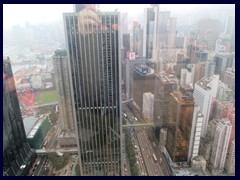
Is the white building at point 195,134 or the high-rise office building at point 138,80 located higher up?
the high-rise office building at point 138,80

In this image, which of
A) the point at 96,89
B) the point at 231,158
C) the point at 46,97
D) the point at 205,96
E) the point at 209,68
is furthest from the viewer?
the point at 209,68

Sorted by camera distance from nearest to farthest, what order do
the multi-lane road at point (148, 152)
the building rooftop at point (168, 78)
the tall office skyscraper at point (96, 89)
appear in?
1. the tall office skyscraper at point (96, 89)
2. the multi-lane road at point (148, 152)
3. the building rooftop at point (168, 78)

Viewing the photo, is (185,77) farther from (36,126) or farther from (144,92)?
(36,126)

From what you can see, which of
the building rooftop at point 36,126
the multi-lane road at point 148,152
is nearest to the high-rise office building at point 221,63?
the multi-lane road at point 148,152

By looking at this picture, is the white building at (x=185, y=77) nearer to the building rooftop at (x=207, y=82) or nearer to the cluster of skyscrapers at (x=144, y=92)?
the cluster of skyscrapers at (x=144, y=92)

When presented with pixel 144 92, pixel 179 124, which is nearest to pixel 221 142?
pixel 179 124

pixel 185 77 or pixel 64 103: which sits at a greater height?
pixel 185 77

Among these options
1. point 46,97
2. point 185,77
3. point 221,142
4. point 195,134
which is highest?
point 185,77

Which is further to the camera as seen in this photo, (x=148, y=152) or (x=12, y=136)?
(x=148, y=152)
